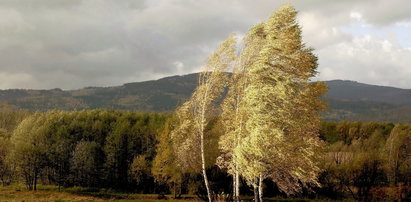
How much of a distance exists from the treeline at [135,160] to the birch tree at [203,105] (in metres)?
17.8

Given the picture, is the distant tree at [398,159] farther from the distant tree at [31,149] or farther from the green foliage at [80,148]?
the distant tree at [31,149]

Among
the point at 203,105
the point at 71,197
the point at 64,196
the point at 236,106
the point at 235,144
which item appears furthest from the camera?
the point at 64,196

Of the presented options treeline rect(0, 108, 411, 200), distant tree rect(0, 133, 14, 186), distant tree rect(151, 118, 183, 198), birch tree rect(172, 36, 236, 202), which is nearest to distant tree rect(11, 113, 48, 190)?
treeline rect(0, 108, 411, 200)

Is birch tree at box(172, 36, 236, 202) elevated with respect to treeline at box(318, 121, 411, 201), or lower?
elevated

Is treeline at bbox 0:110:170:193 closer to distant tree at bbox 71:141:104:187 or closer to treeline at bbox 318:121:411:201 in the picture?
distant tree at bbox 71:141:104:187

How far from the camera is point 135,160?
70938mm

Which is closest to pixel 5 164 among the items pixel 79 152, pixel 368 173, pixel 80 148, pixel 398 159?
pixel 79 152

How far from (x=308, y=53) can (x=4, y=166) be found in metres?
70.6

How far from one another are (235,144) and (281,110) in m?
5.59

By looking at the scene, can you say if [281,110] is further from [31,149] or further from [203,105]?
[31,149]

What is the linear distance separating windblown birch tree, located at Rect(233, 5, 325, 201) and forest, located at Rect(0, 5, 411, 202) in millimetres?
86

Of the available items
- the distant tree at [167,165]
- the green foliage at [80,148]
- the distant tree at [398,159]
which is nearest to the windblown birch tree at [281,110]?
the distant tree at [167,165]

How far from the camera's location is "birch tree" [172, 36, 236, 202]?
33.3 meters

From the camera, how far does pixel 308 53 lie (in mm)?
28906
